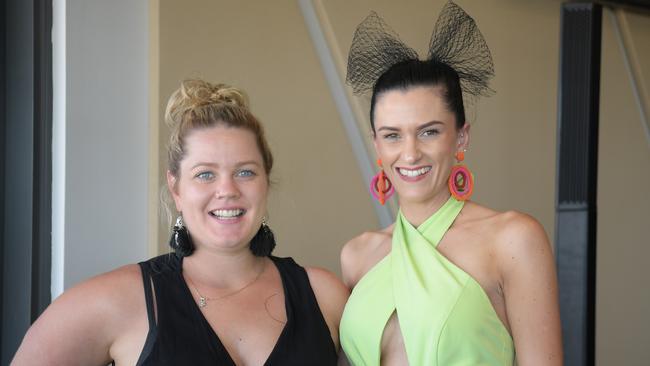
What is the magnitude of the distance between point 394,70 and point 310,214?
5.14 ft

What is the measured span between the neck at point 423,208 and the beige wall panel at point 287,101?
1207mm

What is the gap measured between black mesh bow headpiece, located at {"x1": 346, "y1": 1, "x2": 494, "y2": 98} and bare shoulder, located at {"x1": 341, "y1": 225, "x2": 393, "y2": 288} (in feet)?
1.47

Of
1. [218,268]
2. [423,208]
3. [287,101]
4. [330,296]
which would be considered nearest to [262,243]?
[218,268]

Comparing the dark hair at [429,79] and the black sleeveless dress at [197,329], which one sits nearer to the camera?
the black sleeveless dress at [197,329]

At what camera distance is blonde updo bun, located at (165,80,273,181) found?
7.47ft

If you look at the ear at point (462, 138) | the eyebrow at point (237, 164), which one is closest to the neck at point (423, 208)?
the ear at point (462, 138)

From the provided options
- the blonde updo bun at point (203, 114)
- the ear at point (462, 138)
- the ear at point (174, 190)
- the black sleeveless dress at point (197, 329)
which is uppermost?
the blonde updo bun at point (203, 114)

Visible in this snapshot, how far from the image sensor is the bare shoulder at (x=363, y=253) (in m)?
2.53

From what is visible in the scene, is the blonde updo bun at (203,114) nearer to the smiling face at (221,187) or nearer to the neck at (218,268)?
the smiling face at (221,187)

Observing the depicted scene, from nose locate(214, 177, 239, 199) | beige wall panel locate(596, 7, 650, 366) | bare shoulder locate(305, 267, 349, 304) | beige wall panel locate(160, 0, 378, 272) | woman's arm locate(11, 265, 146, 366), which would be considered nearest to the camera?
woman's arm locate(11, 265, 146, 366)

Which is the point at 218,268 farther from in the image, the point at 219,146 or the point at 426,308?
the point at 426,308

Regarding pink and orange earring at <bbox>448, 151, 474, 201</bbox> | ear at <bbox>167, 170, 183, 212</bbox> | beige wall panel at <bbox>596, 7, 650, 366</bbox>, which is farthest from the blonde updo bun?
beige wall panel at <bbox>596, 7, 650, 366</bbox>

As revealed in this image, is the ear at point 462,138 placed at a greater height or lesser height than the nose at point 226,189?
greater

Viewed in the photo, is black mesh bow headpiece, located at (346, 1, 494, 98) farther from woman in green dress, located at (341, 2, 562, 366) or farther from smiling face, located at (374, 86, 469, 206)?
smiling face, located at (374, 86, 469, 206)
